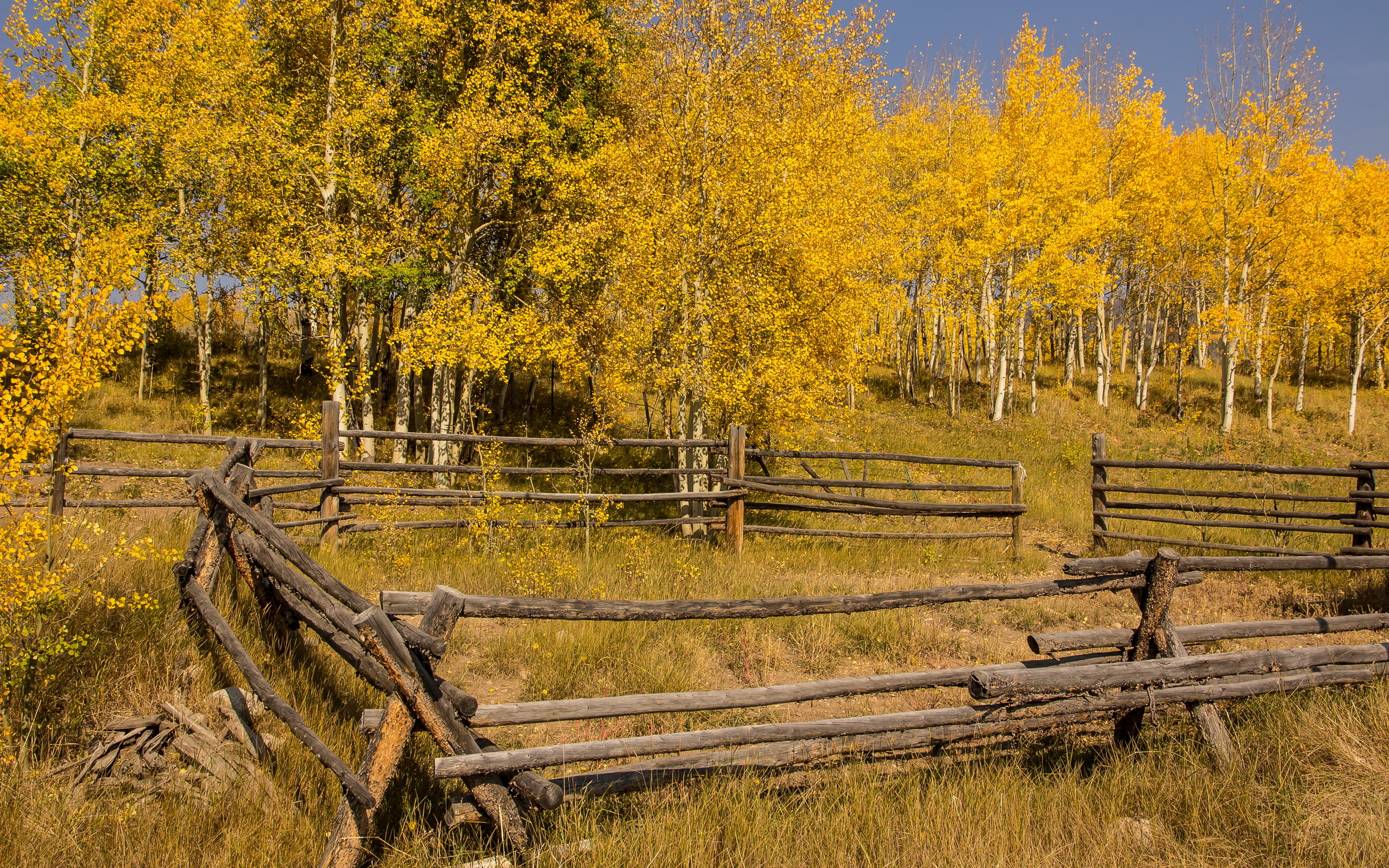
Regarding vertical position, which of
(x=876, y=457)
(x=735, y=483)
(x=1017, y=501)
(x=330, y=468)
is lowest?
(x=1017, y=501)

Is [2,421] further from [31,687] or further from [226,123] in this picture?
[226,123]

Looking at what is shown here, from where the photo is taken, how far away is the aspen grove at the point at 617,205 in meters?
10.9

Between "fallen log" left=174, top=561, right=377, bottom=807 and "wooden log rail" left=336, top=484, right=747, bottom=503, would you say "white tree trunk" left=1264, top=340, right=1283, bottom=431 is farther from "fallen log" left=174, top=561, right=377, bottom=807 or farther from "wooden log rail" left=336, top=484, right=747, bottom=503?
"fallen log" left=174, top=561, right=377, bottom=807

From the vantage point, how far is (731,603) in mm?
3928

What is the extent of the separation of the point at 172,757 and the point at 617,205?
32.1 feet

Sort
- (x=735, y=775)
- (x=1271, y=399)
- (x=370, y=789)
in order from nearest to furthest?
1. (x=370, y=789)
2. (x=735, y=775)
3. (x=1271, y=399)

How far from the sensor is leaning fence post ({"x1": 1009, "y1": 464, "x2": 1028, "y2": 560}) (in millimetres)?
9977

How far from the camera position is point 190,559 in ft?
14.7

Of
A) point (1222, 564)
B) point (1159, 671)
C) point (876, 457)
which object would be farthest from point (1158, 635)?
point (876, 457)

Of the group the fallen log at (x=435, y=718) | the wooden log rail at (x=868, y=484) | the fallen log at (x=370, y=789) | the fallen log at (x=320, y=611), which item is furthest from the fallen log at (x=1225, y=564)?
the wooden log rail at (x=868, y=484)

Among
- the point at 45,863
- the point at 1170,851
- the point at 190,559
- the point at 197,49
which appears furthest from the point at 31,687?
the point at 197,49

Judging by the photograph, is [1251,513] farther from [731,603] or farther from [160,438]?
[160,438]

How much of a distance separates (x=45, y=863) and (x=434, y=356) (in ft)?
34.0

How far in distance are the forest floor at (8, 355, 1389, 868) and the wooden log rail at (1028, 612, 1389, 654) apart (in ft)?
1.38
